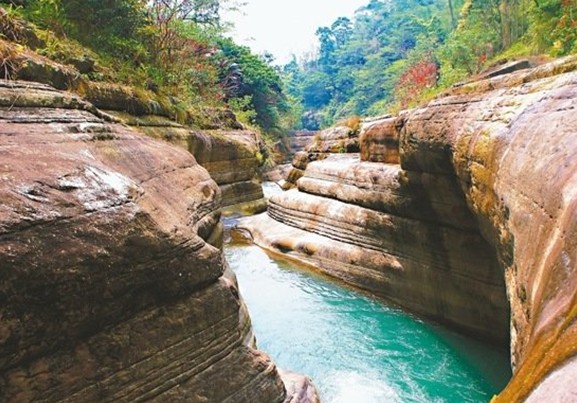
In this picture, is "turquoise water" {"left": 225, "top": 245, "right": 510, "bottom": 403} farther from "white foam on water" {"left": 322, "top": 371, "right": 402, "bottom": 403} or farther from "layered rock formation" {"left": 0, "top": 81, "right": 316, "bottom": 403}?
"layered rock formation" {"left": 0, "top": 81, "right": 316, "bottom": 403}

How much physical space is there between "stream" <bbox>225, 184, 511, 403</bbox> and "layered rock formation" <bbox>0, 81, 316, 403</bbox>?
6.58 ft

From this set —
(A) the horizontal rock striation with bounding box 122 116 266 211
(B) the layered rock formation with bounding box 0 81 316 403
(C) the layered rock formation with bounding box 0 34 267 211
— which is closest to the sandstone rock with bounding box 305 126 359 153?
(A) the horizontal rock striation with bounding box 122 116 266 211

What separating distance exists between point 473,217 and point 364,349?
7.55 feet

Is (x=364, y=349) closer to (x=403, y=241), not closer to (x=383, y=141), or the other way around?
(x=403, y=241)

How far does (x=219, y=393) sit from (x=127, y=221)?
4.40 feet

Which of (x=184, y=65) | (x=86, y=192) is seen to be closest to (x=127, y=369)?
(x=86, y=192)

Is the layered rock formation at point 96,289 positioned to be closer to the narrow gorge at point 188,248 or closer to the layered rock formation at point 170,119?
the narrow gorge at point 188,248

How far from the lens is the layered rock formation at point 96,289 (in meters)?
2.11

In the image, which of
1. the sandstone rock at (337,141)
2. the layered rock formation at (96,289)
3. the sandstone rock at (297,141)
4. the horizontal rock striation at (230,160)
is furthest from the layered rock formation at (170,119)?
the sandstone rock at (297,141)

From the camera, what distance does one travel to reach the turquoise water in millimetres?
4977

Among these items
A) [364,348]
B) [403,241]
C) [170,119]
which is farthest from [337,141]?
[364,348]

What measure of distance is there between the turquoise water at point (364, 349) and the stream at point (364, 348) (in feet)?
0.04

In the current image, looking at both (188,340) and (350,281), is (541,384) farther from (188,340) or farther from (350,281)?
(350,281)

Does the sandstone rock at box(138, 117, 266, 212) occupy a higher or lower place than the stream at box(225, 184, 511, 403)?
higher
